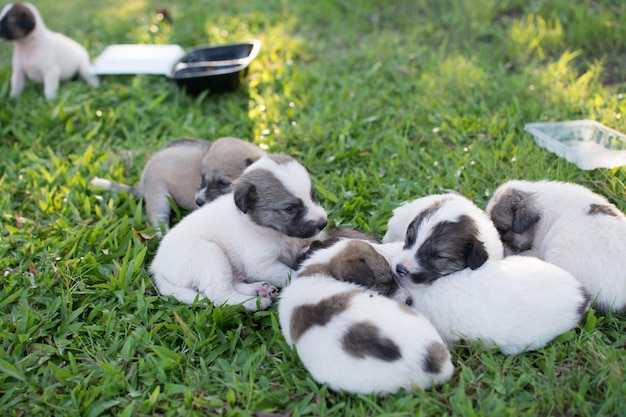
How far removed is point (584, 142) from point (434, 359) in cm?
388

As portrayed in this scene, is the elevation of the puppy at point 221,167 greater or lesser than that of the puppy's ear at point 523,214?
lesser

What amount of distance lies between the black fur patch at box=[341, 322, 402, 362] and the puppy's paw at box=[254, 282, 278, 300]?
4.34 feet

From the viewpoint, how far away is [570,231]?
445 cm

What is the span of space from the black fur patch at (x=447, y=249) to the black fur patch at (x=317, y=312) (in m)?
0.66

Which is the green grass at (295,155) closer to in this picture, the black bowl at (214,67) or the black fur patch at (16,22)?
the black bowl at (214,67)

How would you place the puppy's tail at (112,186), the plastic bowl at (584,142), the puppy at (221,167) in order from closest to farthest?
1. the puppy at (221,167)
2. the plastic bowl at (584,142)
3. the puppy's tail at (112,186)

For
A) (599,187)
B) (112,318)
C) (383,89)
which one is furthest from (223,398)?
(383,89)

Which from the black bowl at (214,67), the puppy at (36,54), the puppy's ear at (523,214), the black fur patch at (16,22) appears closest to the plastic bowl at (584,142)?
the puppy's ear at (523,214)

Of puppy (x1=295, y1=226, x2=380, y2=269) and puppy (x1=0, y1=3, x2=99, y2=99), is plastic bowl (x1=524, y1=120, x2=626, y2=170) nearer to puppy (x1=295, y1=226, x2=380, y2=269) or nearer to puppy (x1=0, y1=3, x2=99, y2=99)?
puppy (x1=295, y1=226, x2=380, y2=269)

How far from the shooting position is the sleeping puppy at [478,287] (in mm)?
3791

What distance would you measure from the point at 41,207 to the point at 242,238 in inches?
97.5

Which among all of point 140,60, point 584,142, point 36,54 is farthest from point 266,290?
point 36,54

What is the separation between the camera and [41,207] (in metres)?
6.00

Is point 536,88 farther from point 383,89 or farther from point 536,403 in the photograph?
point 536,403
